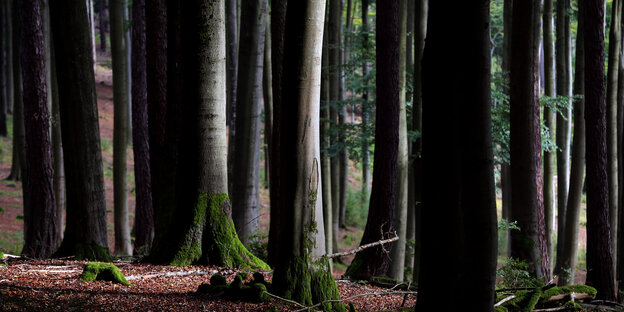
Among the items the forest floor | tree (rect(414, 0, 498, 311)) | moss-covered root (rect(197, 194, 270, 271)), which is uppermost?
tree (rect(414, 0, 498, 311))

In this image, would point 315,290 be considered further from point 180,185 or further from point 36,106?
point 36,106

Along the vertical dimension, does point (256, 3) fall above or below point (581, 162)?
above

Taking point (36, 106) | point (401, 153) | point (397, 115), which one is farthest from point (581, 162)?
point (36, 106)

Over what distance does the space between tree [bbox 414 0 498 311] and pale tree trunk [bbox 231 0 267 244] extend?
307 inches

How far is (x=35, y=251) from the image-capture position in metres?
10.3

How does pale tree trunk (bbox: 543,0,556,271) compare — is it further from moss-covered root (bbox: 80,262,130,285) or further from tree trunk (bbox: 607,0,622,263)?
moss-covered root (bbox: 80,262,130,285)

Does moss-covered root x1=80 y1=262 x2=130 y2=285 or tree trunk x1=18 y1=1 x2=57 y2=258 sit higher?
tree trunk x1=18 y1=1 x2=57 y2=258

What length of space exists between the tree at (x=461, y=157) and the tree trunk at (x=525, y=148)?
590 centimetres

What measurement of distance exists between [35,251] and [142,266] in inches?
185

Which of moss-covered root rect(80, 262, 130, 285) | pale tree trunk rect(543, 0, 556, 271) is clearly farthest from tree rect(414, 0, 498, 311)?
pale tree trunk rect(543, 0, 556, 271)

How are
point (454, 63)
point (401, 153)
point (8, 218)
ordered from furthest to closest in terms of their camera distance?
point (8, 218) → point (401, 153) → point (454, 63)

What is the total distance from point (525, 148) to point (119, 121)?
320 inches

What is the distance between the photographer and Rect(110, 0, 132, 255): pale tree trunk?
39.3ft

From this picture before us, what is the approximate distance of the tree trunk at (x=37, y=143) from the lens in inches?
410
